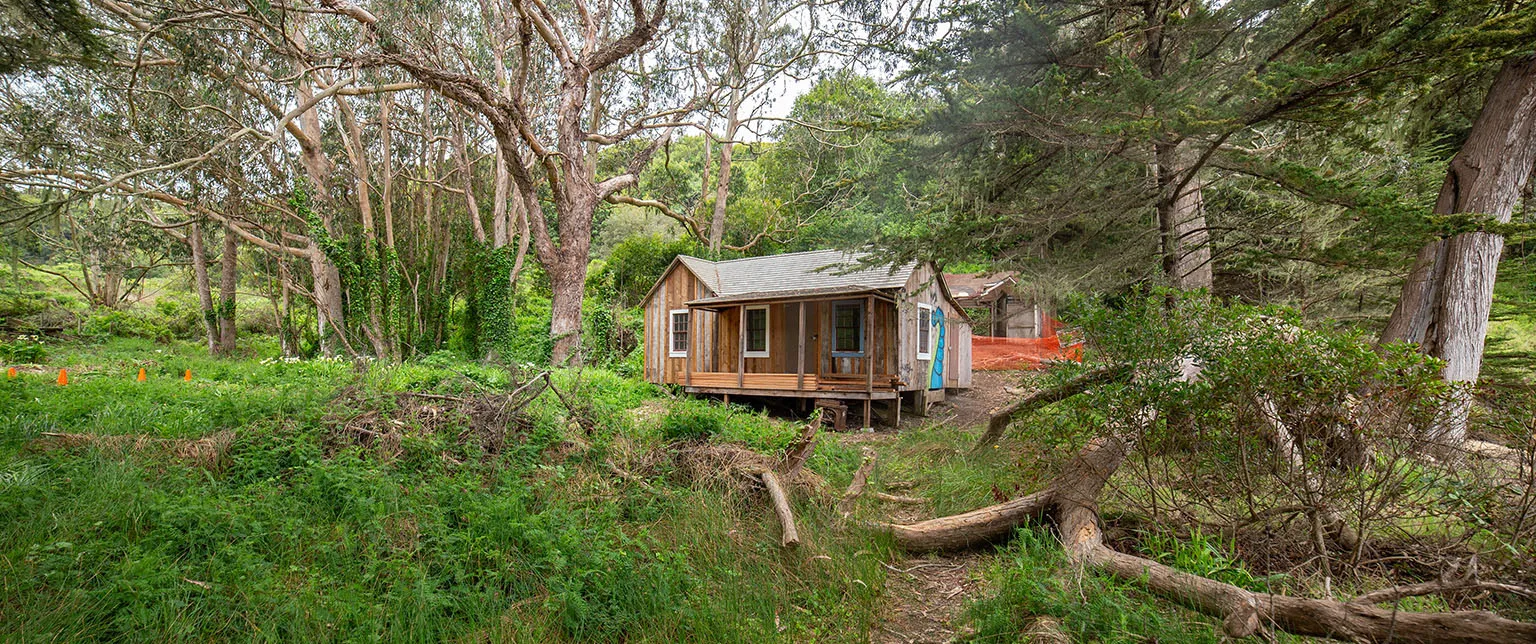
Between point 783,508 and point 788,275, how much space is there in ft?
32.0

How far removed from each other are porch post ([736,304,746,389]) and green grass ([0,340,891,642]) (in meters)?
7.02

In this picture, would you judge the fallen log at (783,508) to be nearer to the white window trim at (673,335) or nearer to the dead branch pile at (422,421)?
the dead branch pile at (422,421)

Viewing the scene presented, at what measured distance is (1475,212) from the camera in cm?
566

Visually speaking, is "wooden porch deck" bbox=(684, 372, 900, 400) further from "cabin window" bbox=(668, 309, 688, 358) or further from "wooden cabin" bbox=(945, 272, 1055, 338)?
"wooden cabin" bbox=(945, 272, 1055, 338)

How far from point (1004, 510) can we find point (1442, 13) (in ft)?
16.7

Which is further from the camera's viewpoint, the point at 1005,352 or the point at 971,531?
the point at 1005,352

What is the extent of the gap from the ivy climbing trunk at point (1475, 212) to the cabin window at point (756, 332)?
10.3 metres

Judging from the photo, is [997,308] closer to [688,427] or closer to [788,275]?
[788,275]

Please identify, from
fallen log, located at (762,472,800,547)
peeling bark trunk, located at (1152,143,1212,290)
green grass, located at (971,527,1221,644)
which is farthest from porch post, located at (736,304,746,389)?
green grass, located at (971,527,1221,644)

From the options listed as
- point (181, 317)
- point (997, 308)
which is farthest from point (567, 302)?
point (181, 317)

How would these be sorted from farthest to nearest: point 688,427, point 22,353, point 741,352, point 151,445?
point 22,353
point 741,352
point 688,427
point 151,445

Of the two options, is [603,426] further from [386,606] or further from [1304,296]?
[1304,296]

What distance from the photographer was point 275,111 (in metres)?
14.2

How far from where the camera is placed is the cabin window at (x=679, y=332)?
14.9 meters
